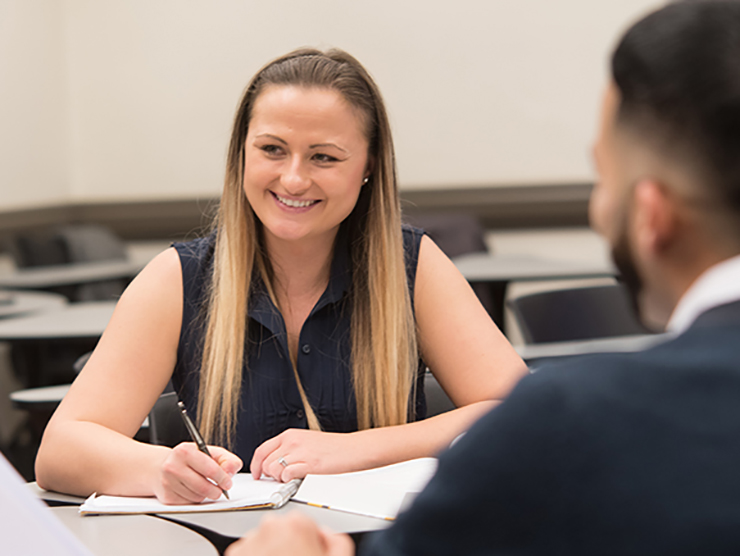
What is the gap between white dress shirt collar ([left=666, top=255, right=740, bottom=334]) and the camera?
0.61m

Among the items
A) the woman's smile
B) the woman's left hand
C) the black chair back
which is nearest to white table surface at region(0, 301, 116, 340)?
the black chair back

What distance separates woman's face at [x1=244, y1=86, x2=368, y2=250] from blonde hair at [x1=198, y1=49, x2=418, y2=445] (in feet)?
0.12

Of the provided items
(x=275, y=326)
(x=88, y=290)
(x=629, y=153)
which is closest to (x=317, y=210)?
(x=275, y=326)

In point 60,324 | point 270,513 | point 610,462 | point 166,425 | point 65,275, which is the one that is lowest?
point 65,275

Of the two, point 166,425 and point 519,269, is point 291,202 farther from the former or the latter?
point 519,269

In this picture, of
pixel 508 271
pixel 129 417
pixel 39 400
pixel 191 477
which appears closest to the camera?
pixel 191 477

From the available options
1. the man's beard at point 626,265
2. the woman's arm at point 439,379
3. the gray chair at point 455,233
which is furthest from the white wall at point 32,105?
the man's beard at point 626,265

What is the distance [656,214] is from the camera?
65 cm

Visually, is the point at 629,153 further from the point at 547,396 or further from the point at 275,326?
the point at 275,326

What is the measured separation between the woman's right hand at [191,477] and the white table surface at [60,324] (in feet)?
4.74

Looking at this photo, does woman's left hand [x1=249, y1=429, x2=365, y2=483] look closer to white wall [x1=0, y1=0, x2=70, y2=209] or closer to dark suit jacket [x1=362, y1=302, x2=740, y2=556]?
dark suit jacket [x1=362, y1=302, x2=740, y2=556]

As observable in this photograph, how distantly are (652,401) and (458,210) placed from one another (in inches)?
188

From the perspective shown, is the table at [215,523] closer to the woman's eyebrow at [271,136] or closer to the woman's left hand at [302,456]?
the woman's left hand at [302,456]

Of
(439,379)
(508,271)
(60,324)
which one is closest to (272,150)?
(439,379)
